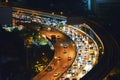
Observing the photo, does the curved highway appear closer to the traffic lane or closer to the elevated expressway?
the elevated expressway

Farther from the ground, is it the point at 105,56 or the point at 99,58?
the point at 105,56

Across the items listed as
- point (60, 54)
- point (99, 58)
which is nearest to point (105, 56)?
point (99, 58)

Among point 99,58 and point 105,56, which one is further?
point 99,58

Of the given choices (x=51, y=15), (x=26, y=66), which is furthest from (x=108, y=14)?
(x=26, y=66)

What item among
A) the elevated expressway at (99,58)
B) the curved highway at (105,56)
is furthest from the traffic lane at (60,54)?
the curved highway at (105,56)

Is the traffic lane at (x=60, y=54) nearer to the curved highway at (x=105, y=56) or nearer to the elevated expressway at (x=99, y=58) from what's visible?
the elevated expressway at (x=99, y=58)

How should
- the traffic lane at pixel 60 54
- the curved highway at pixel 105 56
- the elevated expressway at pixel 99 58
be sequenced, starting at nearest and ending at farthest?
the curved highway at pixel 105 56 < the elevated expressway at pixel 99 58 < the traffic lane at pixel 60 54

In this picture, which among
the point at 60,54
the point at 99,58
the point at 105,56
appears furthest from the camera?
the point at 60,54

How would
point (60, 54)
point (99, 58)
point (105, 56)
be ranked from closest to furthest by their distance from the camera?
point (105, 56)
point (99, 58)
point (60, 54)

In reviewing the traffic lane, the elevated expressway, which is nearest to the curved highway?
the elevated expressway

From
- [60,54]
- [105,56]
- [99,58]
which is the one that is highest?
[105,56]

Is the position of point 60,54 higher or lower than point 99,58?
lower

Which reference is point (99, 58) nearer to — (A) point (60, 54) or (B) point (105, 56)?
(B) point (105, 56)
